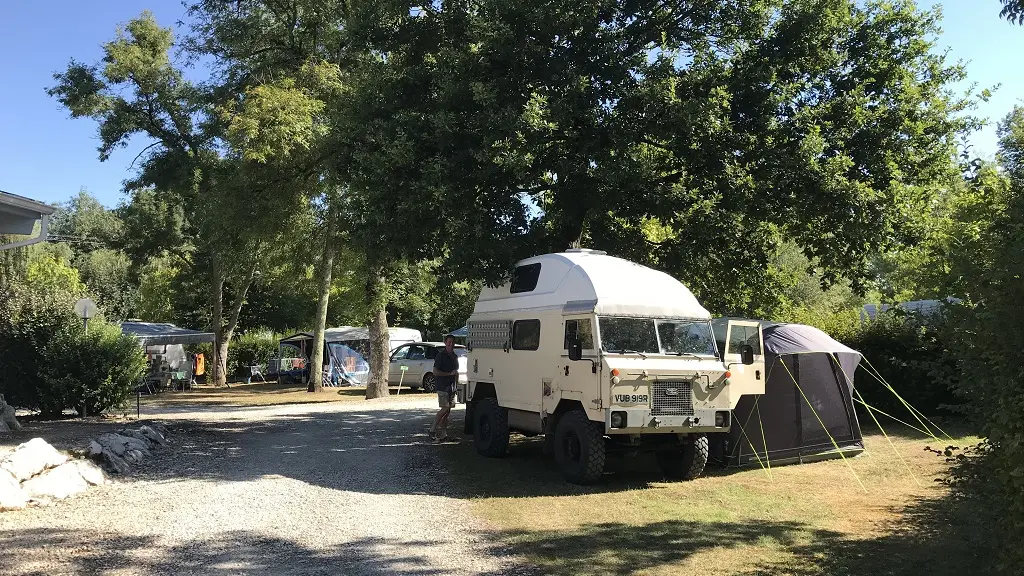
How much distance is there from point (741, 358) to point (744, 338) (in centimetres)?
59

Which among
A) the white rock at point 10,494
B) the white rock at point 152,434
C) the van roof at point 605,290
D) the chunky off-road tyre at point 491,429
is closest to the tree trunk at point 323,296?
the white rock at point 152,434

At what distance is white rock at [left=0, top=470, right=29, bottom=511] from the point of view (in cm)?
767

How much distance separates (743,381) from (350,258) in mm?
15631

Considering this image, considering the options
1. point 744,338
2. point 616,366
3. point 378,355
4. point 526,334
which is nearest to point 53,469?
point 526,334

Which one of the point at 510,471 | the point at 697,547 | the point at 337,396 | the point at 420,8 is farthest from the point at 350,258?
the point at 697,547

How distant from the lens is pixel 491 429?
11.6 meters

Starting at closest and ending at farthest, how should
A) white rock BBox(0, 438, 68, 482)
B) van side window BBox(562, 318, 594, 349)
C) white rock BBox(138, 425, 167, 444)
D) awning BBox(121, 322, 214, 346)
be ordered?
white rock BBox(0, 438, 68, 482)
van side window BBox(562, 318, 594, 349)
white rock BBox(138, 425, 167, 444)
awning BBox(121, 322, 214, 346)

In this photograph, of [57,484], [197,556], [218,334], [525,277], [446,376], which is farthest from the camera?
[218,334]

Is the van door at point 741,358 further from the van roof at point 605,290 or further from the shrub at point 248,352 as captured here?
the shrub at point 248,352

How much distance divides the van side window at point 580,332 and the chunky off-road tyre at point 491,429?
7.12 ft

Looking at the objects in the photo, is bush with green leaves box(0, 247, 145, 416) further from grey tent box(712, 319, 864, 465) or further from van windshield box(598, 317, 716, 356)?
grey tent box(712, 319, 864, 465)

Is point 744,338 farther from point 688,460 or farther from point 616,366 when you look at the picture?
point 616,366

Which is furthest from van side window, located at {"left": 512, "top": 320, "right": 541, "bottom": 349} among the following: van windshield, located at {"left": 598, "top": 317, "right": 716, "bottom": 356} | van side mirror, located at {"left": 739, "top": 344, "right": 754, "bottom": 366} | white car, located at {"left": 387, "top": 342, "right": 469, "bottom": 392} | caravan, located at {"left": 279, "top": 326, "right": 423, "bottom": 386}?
caravan, located at {"left": 279, "top": 326, "right": 423, "bottom": 386}

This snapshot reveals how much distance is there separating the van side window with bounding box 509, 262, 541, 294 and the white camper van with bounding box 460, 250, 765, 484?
0.03 metres
